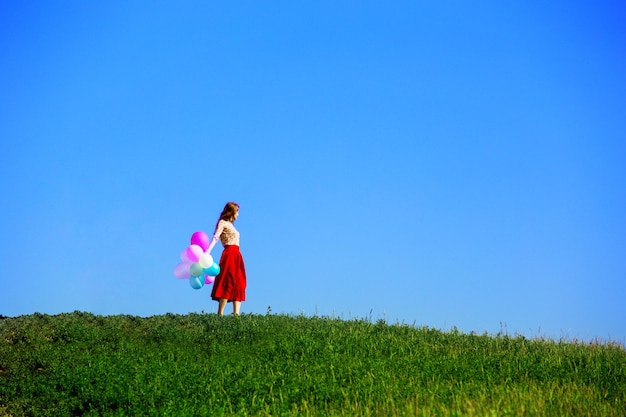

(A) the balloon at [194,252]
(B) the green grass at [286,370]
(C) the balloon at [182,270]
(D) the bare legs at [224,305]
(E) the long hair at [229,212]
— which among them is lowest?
(B) the green grass at [286,370]

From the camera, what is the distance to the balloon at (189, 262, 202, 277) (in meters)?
17.4

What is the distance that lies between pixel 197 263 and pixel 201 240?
60 centimetres

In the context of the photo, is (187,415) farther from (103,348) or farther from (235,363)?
(103,348)

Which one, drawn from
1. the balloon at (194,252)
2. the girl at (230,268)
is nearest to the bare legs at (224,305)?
the girl at (230,268)

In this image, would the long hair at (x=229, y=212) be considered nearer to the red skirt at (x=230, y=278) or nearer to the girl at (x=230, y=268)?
the girl at (x=230, y=268)

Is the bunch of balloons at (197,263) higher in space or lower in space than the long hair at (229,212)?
lower

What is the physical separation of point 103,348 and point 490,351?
8.08m

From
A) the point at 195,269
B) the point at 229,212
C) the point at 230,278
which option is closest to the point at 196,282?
the point at 195,269

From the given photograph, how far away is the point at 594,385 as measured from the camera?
38.7 ft

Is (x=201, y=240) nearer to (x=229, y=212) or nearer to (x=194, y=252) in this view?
(x=194, y=252)

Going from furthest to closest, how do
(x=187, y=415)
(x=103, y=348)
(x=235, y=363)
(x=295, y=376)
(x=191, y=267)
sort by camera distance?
1. (x=191, y=267)
2. (x=103, y=348)
3. (x=235, y=363)
4. (x=295, y=376)
5. (x=187, y=415)

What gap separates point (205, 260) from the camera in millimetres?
17297

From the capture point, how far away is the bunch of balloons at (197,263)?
17.3m

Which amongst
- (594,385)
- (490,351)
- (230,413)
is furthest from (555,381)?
(230,413)
